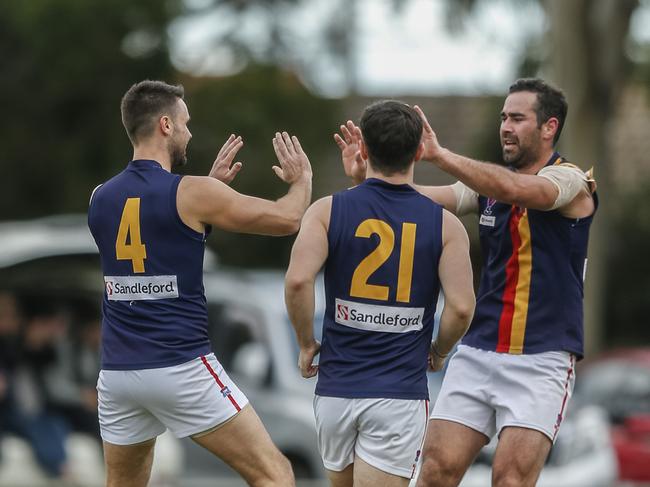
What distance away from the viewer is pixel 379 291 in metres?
6.62

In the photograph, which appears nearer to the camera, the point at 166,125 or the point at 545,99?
the point at 166,125

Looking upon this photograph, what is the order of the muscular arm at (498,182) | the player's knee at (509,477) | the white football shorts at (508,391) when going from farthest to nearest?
the white football shorts at (508,391) < the player's knee at (509,477) < the muscular arm at (498,182)

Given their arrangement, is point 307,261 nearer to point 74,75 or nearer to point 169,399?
point 169,399

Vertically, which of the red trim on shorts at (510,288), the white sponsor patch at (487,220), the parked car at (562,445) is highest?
the white sponsor patch at (487,220)

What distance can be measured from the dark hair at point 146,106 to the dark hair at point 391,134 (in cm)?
103

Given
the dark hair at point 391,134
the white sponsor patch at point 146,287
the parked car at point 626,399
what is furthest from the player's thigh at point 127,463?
the parked car at point 626,399

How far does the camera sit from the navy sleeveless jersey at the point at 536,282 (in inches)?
291

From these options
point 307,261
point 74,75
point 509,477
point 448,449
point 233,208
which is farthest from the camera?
point 74,75

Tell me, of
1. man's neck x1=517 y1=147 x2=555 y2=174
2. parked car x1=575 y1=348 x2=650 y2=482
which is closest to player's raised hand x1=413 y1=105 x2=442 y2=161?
man's neck x1=517 y1=147 x2=555 y2=174

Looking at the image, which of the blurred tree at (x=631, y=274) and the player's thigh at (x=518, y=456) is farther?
the blurred tree at (x=631, y=274)

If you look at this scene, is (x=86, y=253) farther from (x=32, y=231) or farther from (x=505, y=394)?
(x=505, y=394)

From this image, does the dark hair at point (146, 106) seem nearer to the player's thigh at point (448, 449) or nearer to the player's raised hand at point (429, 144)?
the player's raised hand at point (429, 144)

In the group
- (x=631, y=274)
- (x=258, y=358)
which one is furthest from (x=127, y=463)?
(x=631, y=274)

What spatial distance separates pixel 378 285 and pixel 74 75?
12089mm
